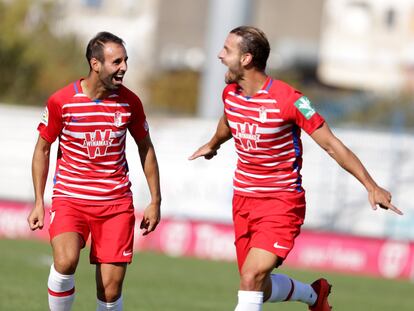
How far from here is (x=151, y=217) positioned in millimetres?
9211

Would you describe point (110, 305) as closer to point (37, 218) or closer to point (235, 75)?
point (37, 218)

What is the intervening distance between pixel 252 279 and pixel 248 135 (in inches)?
40.8

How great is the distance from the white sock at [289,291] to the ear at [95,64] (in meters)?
2.10

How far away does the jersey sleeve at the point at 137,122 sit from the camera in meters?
9.08

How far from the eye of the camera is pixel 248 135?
8.95 m

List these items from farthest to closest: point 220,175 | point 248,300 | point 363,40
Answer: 1. point 363,40
2. point 220,175
3. point 248,300

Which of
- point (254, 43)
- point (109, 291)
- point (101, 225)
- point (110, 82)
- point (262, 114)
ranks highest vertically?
point (254, 43)

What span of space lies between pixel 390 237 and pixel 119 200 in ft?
46.5

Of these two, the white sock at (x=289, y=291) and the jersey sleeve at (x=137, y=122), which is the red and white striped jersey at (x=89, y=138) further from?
the white sock at (x=289, y=291)

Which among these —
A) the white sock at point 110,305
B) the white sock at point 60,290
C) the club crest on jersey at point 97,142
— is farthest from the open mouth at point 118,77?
the white sock at point 110,305

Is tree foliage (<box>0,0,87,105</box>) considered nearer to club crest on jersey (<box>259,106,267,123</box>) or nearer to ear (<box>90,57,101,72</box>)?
ear (<box>90,57,101,72</box>)

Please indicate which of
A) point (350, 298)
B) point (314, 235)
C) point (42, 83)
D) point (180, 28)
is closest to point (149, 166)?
point (350, 298)

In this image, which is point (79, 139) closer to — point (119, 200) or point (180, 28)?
point (119, 200)

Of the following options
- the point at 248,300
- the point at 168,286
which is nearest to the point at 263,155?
the point at 248,300
